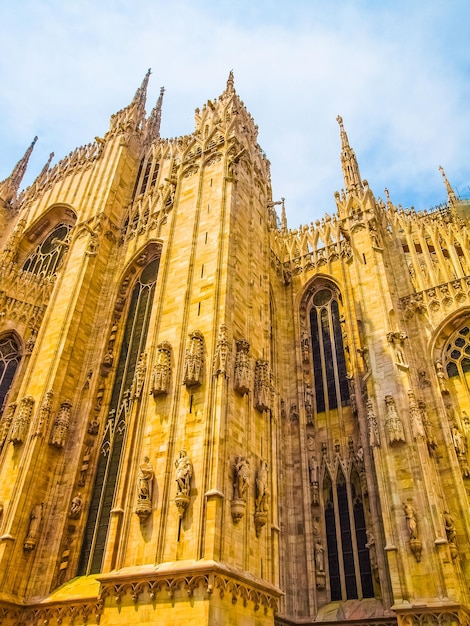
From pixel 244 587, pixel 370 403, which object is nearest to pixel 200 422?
pixel 244 587

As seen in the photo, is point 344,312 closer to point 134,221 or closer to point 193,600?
point 134,221

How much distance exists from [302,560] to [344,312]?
376 inches

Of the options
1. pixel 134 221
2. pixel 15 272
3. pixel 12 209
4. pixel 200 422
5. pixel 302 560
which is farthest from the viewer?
pixel 12 209

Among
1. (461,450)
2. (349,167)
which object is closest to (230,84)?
(349,167)

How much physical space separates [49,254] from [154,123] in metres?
11.7

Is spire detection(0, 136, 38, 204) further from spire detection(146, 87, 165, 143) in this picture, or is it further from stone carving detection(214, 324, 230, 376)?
stone carving detection(214, 324, 230, 376)

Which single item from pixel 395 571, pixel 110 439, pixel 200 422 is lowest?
pixel 395 571

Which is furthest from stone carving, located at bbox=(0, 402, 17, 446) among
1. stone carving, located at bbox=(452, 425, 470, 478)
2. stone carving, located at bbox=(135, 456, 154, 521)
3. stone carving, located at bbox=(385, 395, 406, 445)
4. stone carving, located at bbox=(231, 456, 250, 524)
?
stone carving, located at bbox=(452, 425, 470, 478)

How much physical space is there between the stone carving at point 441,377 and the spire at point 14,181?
25836 mm

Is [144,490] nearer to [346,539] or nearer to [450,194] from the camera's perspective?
[346,539]

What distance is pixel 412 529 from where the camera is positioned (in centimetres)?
1390

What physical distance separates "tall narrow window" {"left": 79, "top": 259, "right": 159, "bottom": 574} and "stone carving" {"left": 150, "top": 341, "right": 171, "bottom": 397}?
10.9 ft

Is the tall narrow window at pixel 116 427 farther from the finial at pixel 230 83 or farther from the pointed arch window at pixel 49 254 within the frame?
the finial at pixel 230 83

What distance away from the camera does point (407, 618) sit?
42.9ft
